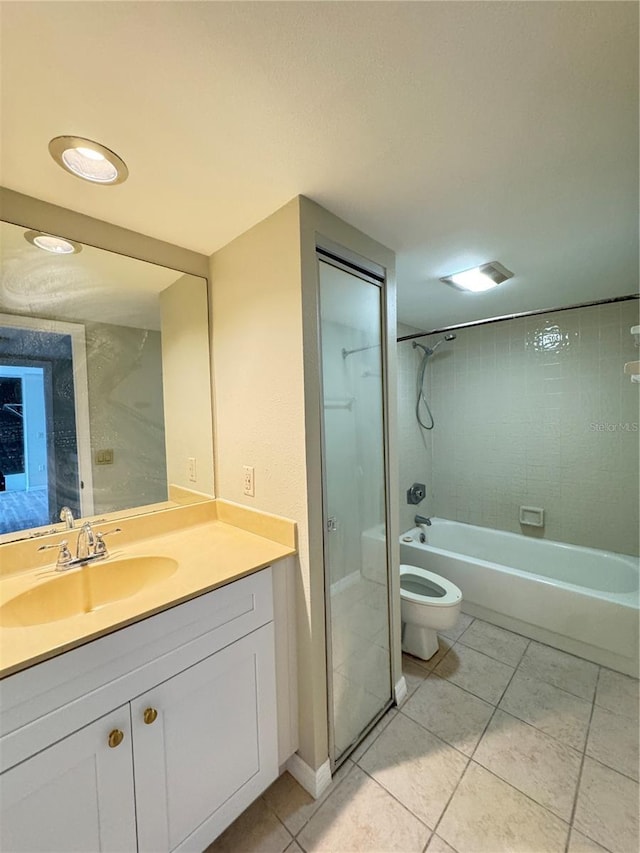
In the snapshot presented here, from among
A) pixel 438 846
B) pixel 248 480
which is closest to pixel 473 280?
pixel 248 480

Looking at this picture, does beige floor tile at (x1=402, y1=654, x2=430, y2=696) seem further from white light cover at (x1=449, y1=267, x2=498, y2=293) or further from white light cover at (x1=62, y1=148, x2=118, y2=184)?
white light cover at (x1=62, y1=148, x2=118, y2=184)

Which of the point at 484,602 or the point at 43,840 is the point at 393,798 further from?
the point at 484,602

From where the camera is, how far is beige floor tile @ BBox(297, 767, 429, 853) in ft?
3.69

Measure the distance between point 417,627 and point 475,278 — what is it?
6.98ft

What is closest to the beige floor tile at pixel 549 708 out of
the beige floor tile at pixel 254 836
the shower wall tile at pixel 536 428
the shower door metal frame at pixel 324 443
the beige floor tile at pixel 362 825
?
the shower door metal frame at pixel 324 443

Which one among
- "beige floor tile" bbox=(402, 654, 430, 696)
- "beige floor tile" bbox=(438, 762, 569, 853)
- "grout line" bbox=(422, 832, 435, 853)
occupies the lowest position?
"beige floor tile" bbox=(402, 654, 430, 696)

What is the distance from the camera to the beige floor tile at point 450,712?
1.51 m

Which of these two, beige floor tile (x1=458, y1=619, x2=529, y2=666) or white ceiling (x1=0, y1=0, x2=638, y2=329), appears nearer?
white ceiling (x1=0, y1=0, x2=638, y2=329)

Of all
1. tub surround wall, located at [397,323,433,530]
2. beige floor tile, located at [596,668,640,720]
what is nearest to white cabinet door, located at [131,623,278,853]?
beige floor tile, located at [596,668,640,720]

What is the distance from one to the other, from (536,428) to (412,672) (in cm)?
208

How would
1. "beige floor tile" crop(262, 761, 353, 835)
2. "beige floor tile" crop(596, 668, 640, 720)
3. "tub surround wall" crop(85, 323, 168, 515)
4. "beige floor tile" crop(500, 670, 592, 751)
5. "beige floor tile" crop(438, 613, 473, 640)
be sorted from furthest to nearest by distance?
"beige floor tile" crop(438, 613, 473, 640) → "beige floor tile" crop(596, 668, 640, 720) → "beige floor tile" crop(500, 670, 592, 751) → "tub surround wall" crop(85, 323, 168, 515) → "beige floor tile" crop(262, 761, 353, 835)

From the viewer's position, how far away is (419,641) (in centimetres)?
201

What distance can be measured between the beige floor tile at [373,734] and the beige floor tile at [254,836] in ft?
1.24

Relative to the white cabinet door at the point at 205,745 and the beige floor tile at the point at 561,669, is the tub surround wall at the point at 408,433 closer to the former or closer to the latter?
the beige floor tile at the point at 561,669
